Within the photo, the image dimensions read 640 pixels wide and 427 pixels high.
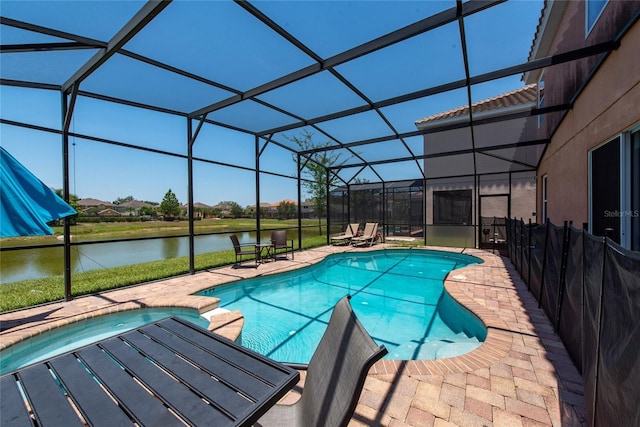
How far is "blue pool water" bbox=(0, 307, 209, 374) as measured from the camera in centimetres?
305

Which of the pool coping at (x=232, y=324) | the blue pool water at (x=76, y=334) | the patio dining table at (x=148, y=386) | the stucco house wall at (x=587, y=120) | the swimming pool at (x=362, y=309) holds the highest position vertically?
the stucco house wall at (x=587, y=120)

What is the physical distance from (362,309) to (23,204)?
4802 mm

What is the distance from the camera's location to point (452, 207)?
40.8ft

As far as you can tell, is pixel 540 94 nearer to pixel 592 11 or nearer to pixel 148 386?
pixel 592 11

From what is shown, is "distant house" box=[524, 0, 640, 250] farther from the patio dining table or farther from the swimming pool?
the patio dining table

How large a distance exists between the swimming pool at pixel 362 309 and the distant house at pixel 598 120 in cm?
227

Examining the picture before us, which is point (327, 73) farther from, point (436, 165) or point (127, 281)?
point (436, 165)

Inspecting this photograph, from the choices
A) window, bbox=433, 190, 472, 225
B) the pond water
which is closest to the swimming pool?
the pond water

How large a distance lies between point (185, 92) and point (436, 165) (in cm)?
1067

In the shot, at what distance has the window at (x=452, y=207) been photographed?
39.3 ft

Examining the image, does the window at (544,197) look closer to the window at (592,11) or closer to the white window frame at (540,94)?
the white window frame at (540,94)

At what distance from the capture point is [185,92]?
16.2 feet

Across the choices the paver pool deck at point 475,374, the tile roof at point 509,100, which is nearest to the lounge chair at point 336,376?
the paver pool deck at point 475,374

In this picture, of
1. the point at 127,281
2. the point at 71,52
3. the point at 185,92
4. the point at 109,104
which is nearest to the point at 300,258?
the point at 127,281
